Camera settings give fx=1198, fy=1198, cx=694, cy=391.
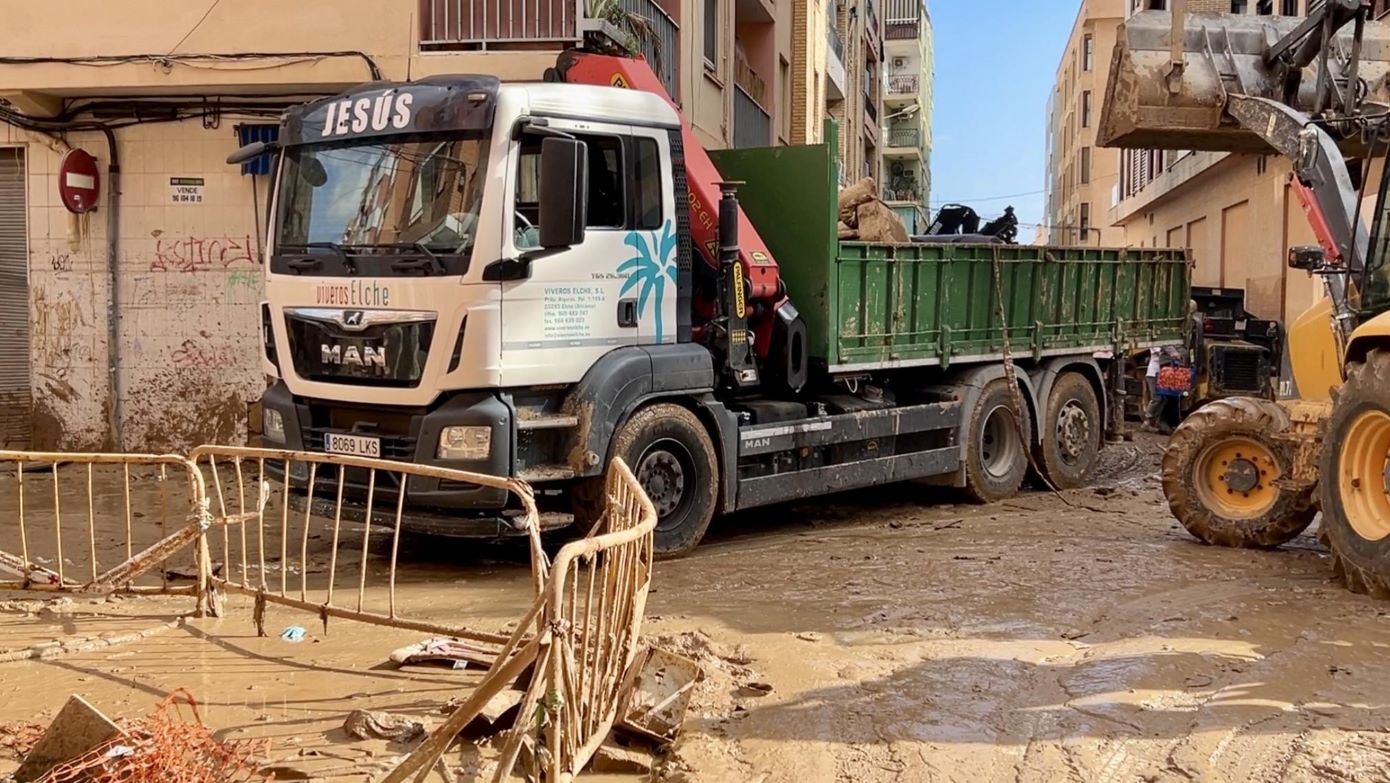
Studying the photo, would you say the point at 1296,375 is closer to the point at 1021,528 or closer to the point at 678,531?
the point at 1021,528

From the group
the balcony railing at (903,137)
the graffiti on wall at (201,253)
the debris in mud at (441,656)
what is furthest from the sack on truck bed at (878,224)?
the balcony railing at (903,137)

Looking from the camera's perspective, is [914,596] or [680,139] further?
[680,139]

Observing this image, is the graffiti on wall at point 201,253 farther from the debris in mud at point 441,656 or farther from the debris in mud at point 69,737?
the debris in mud at point 69,737

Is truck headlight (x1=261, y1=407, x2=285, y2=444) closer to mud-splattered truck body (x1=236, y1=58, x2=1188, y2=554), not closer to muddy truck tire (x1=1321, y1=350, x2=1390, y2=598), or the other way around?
mud-splattered truck body (x1=236, y1=58, x2=1188, y2=554)

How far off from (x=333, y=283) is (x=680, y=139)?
2.41m

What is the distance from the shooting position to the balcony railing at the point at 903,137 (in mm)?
60500

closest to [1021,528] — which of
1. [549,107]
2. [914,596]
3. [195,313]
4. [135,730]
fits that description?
[914,596]

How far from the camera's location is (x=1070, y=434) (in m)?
11.4

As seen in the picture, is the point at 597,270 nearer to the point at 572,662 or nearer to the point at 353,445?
the point at 353,445

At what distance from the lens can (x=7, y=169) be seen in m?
12.5

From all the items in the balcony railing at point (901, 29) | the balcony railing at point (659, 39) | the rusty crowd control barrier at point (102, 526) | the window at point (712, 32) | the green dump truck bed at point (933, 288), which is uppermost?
the balcony railing at point (901, 29)

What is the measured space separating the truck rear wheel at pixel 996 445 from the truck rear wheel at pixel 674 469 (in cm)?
318

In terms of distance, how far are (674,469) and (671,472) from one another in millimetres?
28

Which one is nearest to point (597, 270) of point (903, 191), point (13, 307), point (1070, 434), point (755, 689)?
point (755, 689)
